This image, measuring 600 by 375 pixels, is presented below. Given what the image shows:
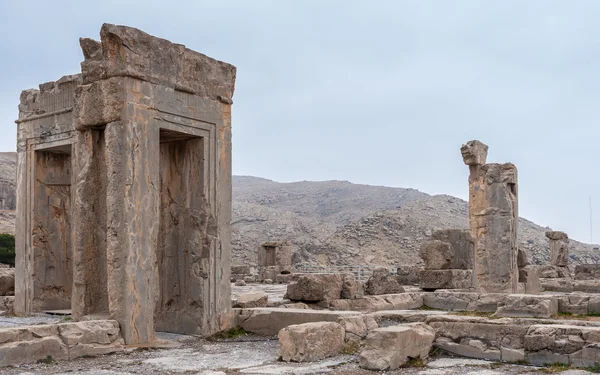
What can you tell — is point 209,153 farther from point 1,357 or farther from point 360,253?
point 360,253

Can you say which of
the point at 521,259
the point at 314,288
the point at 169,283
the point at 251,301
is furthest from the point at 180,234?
the point at 521,259

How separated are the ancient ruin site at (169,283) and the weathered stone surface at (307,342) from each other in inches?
0.7

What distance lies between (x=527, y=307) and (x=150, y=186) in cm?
494

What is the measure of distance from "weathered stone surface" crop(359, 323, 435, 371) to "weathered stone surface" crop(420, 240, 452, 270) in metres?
8.55

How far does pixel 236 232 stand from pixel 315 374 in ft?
175

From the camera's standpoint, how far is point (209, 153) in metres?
8.80

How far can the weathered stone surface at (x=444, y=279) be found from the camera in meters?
14.7

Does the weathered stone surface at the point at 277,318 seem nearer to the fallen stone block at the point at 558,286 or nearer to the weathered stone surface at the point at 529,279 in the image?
the weathered stone surface at the point at 529,279

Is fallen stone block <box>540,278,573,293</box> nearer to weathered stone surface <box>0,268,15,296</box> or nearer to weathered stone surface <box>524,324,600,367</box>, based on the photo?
weathered stone surface <box>524,324,600,367</box>

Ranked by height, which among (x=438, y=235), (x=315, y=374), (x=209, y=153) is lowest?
(x=315, y=374)

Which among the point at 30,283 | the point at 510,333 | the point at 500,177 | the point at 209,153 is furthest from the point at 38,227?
the point at 500,177

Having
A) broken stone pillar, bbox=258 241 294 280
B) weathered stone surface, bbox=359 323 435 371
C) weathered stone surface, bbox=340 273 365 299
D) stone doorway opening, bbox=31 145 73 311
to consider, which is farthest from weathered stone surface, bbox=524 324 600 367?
broken stone pillar, bbox=258 241 294 280

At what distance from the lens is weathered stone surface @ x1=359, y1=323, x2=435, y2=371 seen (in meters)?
6.21

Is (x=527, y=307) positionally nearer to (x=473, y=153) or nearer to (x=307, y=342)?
(x=307, y=342)
